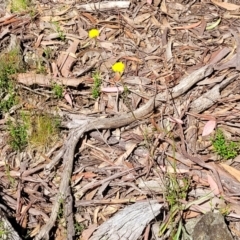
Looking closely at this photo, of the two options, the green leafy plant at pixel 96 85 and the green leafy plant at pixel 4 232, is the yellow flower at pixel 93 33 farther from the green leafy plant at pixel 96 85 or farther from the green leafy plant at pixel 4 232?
the green leafy plant at pixel 4 232

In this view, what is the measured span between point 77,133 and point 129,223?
691 millimetres

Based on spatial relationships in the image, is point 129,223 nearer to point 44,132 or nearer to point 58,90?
point 44,132

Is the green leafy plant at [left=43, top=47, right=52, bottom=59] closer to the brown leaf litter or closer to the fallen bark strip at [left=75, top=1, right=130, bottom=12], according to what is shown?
the brown leaf litter

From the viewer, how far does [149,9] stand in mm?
4355

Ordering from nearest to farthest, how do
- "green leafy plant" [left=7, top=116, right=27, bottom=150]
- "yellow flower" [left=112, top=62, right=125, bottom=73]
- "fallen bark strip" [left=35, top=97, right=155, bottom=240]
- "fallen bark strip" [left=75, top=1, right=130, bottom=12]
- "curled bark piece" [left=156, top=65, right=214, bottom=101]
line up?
"fallen bark strip" [left=35, top=97, right=155, bottom=240], "green leafy plant" [left=7, top=116, right=27, bottom=150], "curled bark piece" [left=156, top=65, right=214, bottom=101], "yellow flower" [left=112, top=62, right=125, bottom=73], "fallen bark strip" [left=75, top=1, right=130, bottom=12]

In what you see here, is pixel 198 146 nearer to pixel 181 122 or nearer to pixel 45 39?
pixel 181 122

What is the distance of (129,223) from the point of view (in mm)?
3145

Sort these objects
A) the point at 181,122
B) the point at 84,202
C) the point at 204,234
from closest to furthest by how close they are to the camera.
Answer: the point at 204,234 → the point at 84,202 → the point at 181,122

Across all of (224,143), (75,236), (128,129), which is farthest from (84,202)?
(224,143)

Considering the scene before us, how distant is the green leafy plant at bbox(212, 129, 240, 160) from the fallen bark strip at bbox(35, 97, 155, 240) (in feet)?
1.54

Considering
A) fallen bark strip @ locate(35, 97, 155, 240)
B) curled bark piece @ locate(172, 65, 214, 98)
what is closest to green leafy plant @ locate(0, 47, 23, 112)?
fallen bark strip @ locate(35, 97, 155, 240)

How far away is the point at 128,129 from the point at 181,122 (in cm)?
33

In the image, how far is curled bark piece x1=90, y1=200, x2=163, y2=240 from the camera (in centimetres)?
312

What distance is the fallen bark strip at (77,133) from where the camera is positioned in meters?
3.25
